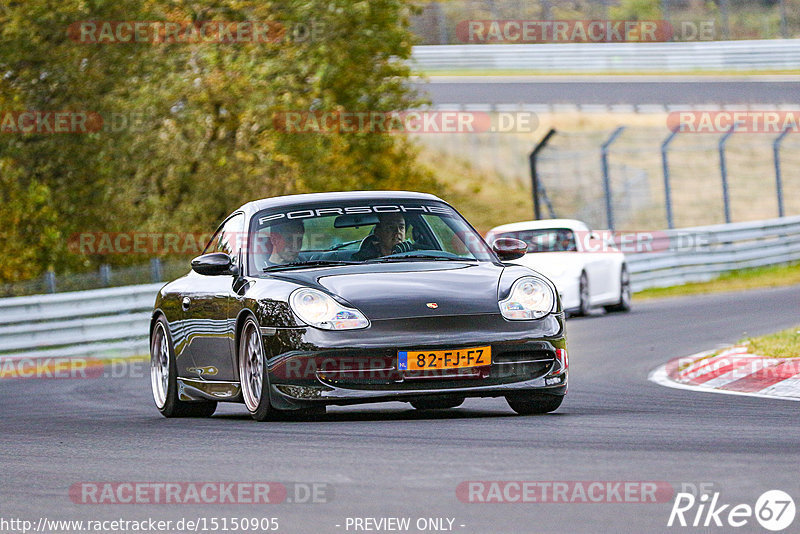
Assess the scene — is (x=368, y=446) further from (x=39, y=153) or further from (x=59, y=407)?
(x=39, y=153)

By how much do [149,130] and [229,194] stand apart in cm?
168

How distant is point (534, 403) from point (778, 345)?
4080mm

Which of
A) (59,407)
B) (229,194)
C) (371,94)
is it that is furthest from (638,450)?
(371,94)

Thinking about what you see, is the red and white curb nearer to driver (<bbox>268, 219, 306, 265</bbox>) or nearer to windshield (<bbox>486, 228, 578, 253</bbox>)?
driver (<bbox>268, 219, 306, 265</bbox>)

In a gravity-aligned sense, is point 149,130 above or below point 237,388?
above

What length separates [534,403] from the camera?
9445mm

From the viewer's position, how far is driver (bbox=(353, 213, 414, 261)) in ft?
32.2

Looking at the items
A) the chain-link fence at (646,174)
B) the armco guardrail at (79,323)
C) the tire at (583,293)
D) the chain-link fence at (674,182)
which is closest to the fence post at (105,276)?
the armco guardrail at (79,323)

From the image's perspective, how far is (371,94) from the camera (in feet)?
108
